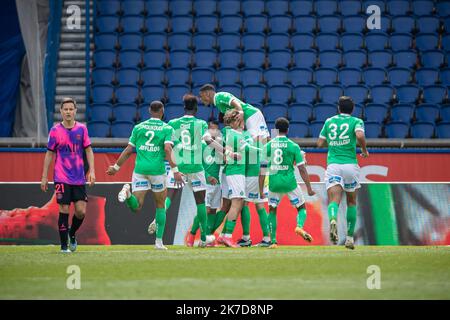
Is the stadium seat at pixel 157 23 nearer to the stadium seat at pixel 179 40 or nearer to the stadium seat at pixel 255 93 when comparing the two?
the stadium seat at pixel 179 40

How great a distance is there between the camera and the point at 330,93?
21.0 m

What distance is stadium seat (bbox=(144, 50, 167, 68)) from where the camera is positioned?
21.9m

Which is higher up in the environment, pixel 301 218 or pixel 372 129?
pixel 372 129

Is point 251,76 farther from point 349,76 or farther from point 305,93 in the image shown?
point 349,76

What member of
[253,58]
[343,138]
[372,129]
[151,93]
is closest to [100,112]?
[151,93]

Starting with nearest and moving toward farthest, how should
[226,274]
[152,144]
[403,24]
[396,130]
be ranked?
[226,274] < [152,144] < [396,130] < [403,24]

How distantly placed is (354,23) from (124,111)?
6.54 metres

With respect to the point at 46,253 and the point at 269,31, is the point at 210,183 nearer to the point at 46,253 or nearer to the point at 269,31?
the point at 46,253

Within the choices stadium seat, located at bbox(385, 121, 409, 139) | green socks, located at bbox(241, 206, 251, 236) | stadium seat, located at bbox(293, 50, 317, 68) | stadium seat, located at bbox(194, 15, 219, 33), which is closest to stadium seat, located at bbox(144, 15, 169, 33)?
stadium seat, located at bbox(194, 15, 219, 33)

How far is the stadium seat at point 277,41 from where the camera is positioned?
22297mm

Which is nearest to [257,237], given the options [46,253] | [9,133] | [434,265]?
[46,253]

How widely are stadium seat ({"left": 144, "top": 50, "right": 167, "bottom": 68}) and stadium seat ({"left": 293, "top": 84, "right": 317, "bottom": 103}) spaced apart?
3267 millimetres

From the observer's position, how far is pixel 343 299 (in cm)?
769
